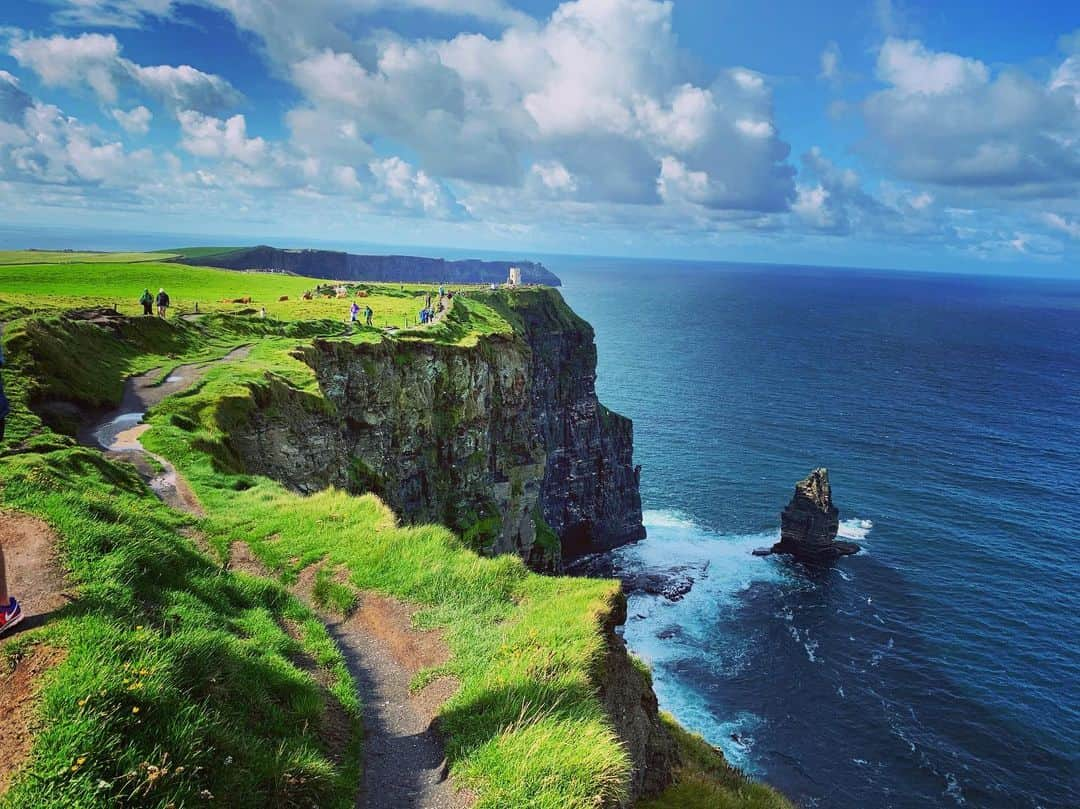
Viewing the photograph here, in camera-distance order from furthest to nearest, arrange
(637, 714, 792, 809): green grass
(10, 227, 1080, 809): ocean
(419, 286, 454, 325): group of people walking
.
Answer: (419, 286, 454, 325): group of people walking < (10, 227, 1080, 809): ocean < (637, 714, 792, 809): green grass

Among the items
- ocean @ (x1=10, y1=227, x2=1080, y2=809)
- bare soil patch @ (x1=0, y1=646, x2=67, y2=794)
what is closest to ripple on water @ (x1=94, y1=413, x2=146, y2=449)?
bare soil patch @ (x1=0, y1=646, x2=67, y2=794)

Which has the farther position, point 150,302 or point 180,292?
point 180,292

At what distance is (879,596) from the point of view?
62.0 m

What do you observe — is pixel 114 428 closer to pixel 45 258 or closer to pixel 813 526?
pixel 813 526

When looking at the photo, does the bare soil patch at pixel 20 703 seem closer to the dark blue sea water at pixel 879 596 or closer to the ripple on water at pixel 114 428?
the ripple on water at pixel 114 428

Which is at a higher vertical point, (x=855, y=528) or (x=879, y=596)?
(x=855, y=528)

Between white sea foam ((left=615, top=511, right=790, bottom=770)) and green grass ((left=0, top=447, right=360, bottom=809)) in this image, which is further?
white sea foam ((left=615, top=511, right=790, bottom=770))

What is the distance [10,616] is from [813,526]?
73209 mm

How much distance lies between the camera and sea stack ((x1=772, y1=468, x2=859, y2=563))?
230 ft

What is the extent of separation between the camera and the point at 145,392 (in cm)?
2950

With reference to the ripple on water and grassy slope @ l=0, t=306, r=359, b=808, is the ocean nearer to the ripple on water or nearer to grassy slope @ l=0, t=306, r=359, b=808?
grassy slope @ l=0, t=306, r=359, b=808

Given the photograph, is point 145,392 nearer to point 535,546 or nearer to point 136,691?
point 136,691

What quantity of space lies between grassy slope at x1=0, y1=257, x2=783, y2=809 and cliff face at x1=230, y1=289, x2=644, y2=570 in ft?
33.6

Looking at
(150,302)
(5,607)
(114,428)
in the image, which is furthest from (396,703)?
(150,302)
